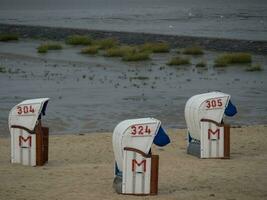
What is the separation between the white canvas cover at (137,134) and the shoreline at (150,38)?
36.6 metres

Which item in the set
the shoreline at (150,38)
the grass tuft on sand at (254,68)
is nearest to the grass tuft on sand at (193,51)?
the shoreline at (150,38)

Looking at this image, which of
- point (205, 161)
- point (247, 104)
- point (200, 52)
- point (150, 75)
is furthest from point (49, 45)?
point (205, 161)

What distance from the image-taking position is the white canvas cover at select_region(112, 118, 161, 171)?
12.3 meters

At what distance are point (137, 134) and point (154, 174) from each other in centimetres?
70

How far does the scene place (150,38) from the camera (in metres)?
59.0

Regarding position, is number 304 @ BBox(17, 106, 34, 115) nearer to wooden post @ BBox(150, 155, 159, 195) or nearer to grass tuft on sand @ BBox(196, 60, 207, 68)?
wooden post @ BBox(150, 155, 159, 195)

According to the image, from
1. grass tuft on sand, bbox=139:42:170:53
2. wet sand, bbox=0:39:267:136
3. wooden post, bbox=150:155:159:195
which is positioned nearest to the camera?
wooden post, bbox=150:155:159:195

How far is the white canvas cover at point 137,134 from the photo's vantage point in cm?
1234

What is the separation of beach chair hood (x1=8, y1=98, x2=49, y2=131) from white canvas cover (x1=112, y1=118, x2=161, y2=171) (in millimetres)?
2731

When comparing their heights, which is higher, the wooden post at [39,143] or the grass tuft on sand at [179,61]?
the wooden post at [39,143]

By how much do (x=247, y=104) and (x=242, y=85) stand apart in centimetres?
576

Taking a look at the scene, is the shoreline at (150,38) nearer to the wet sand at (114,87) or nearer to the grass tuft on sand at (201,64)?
the wet sand at (114,87)

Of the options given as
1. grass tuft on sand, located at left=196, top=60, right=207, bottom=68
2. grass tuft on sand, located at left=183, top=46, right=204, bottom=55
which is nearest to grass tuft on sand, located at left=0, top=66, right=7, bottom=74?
grass tuft on sand, located at left=196, top=60, right=207, bottom=68

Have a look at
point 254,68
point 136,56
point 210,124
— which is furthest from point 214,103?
point 136,56
